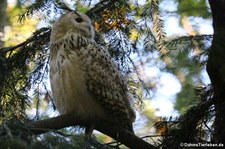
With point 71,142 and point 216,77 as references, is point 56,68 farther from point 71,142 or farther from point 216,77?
point 71,142

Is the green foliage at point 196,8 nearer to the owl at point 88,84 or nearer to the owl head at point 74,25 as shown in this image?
the owl head at point 74,25

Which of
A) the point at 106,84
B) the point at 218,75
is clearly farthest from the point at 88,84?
the point at 218,75

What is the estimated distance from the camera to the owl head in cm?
364

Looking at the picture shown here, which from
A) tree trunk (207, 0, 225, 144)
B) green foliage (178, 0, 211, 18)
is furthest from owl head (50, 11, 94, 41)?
green foliage (178, 0, 211, 18)

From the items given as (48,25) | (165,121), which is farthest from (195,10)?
(165,121)

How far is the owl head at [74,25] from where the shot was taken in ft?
12.0

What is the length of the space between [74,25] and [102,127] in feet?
2.73

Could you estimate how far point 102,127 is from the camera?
328 cm

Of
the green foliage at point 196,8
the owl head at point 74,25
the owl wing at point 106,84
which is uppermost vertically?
the green foliage at point 196,8

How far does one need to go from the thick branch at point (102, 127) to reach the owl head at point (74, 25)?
27.4 inches

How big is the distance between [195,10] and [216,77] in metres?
3.01

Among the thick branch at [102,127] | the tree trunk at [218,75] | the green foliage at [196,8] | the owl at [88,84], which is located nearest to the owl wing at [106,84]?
the owl at [88,84]

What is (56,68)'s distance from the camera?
→ 337 cm

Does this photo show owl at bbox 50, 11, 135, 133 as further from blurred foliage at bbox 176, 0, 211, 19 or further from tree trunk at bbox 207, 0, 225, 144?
blurred foliage at bbox 176, 0, 211, 19
